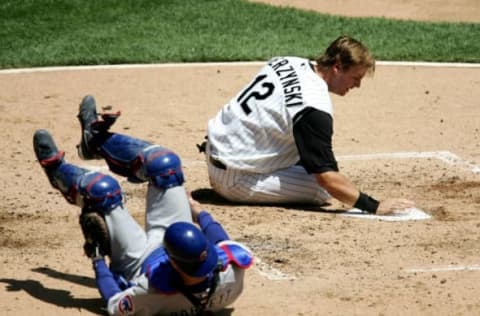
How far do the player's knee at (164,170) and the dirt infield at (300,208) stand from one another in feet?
2.48

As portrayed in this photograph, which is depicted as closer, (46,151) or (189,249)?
(189,249)

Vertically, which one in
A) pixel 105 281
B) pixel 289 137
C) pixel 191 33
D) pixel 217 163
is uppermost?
pixel 289 137

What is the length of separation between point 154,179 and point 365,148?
12.9ft

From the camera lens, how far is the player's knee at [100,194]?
5578 mm

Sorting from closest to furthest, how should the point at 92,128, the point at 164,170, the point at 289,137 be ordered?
1. the point at 164,170
2. the point at 92,128
3. the point at 289,137

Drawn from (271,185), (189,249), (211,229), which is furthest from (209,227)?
(271,185)

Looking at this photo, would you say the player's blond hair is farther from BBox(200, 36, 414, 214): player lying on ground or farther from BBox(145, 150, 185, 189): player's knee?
BBox(145, 150, 185, 189): player's knee

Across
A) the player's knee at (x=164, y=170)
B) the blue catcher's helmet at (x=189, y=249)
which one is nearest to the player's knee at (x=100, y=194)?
the player's knee at (x=164, y=170)

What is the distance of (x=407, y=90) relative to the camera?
36.2ft

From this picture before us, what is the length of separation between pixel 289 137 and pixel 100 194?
2.23 m

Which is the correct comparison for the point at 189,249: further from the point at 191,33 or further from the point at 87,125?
the point at 191,33

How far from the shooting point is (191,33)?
1373 cm

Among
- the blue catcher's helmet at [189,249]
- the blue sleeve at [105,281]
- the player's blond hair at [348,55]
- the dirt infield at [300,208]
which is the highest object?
the player's blond hair at [348,55]

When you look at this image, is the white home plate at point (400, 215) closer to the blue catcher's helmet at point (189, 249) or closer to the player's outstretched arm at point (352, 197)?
the player's outstretched arm at point (352, 197)
